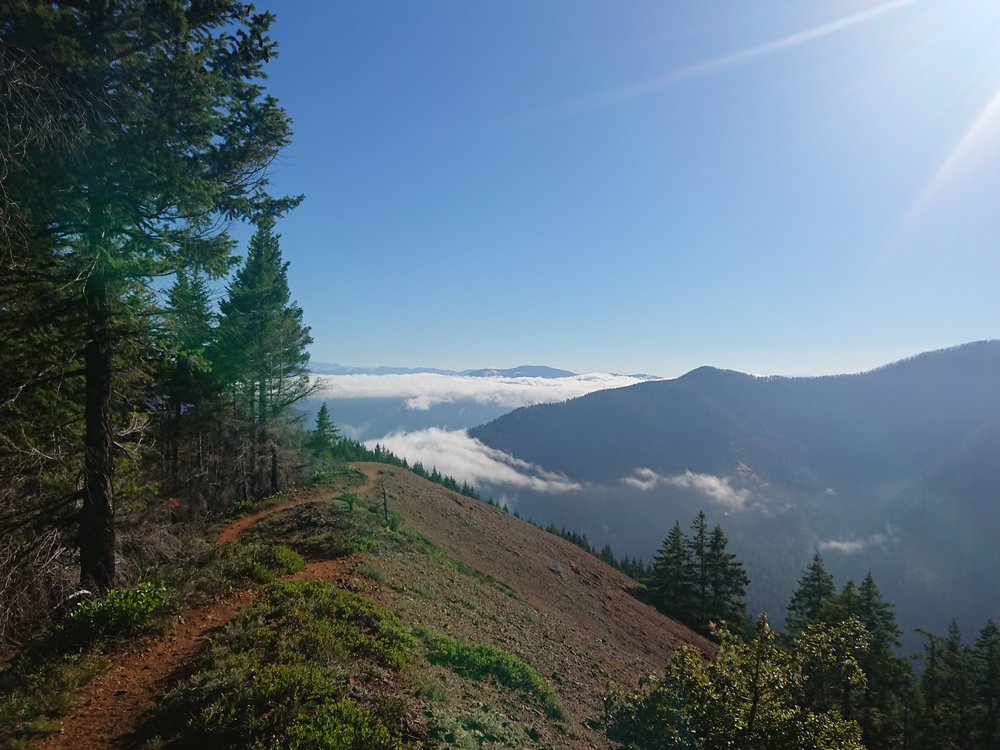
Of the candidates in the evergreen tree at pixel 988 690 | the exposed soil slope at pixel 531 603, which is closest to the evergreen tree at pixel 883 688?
the evergreen tree at pixel 988 690

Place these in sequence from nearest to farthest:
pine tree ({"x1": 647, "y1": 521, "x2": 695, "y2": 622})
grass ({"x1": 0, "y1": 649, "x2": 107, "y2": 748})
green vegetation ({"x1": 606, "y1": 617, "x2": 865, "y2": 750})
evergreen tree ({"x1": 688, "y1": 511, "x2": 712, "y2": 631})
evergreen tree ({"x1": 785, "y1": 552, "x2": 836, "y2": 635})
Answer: grass ({"x1": 0, "y1": 649, "x2": 107, "y2": 748})
green vegetation ({"x1": 606, "y1": 617, "x2": 865, "y2": 750})
evergreen tree ({"x1": 785, "y1": 552, "x2": 836, "y2": 635})
evergreen tree ({"x1": 688, "y1": 511, "x2": 712, "y2": 631})
pine tree ({"x1": 647, "y1": 521, "x2": 695, "y2": 622})

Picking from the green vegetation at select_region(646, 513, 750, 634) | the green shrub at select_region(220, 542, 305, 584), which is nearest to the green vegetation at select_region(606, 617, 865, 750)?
the green shrub at select_region(220, 542, 305, 584)

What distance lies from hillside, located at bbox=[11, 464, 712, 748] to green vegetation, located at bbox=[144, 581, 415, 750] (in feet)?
0.17

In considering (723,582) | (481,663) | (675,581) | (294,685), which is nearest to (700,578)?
(723,582)

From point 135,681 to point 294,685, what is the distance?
3.33m

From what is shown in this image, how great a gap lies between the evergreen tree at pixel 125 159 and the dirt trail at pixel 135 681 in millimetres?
1967

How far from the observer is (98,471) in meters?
9.17

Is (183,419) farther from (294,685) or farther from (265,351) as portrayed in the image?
(294,685)

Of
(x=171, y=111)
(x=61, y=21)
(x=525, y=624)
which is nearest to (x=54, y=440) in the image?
(x=171, y=111)

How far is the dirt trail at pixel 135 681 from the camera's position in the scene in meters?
6.27

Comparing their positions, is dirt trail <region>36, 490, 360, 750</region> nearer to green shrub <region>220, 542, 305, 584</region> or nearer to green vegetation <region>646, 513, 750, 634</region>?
green shrub <region>220, 542, 305, 584</region>

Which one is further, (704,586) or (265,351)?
(704,586)

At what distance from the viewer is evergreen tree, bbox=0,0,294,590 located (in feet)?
23.0

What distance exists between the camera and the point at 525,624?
18.2m
